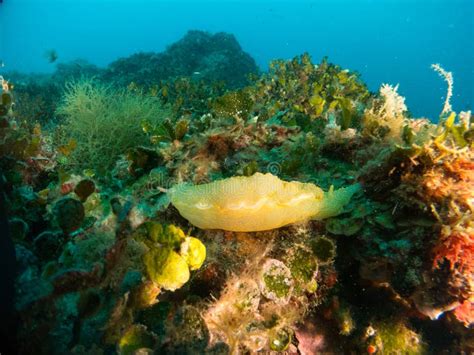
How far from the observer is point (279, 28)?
13950 cm

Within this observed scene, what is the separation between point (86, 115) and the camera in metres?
4.56

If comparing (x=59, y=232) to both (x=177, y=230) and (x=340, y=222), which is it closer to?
(x=177, y=230)

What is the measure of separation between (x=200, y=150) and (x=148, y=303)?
1.40 meters

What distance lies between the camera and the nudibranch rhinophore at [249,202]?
5.39 ft

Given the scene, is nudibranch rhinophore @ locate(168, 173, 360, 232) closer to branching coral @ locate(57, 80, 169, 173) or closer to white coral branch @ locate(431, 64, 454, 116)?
white coral branch @ locate(431, 64, 454, 116)

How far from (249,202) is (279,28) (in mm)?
155089

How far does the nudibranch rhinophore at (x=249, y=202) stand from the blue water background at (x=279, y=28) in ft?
330

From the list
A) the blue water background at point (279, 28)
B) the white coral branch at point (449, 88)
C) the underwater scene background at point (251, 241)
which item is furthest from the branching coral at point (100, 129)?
the blue water background at point (279, 28)

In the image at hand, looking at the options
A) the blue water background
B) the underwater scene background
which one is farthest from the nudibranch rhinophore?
the blue water background

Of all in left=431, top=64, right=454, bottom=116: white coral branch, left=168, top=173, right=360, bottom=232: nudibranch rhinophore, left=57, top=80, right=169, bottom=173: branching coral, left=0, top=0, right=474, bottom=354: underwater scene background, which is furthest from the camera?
left=57, top=80, right=169, bottom=173: branching coral

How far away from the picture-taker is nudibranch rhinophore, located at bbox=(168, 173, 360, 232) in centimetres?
164

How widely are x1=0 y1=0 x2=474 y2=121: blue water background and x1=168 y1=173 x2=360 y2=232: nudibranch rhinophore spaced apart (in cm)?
10071

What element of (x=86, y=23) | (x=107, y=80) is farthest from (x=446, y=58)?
(x=86, y=23)

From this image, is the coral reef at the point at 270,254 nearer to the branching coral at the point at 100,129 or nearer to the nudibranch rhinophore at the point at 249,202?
the nudibranch rhinophore at the point at 249,202
